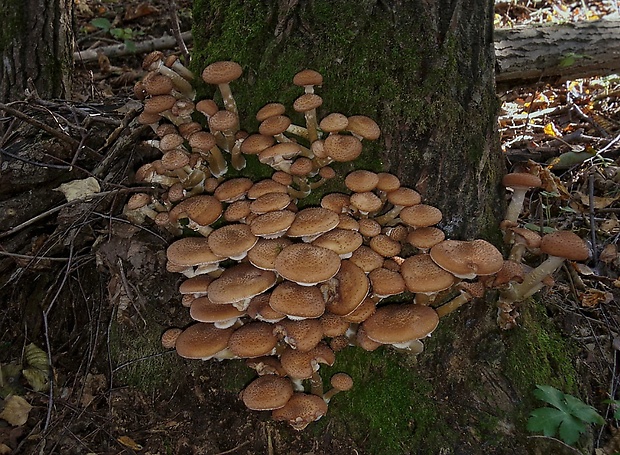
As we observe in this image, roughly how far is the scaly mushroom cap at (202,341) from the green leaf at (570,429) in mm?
1995

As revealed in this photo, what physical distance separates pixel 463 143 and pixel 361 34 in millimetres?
959

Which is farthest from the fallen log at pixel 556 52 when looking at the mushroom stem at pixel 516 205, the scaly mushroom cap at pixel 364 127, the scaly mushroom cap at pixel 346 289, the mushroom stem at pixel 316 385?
the mushroom stem at pixel 316 385

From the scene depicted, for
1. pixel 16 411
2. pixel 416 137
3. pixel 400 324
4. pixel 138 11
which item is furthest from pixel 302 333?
pixel 138 11

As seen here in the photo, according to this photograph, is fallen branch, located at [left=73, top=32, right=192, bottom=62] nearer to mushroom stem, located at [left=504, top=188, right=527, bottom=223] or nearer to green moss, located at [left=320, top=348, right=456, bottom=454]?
mushroom stem, located at [left=504, top=188, right=527, bottom=223]

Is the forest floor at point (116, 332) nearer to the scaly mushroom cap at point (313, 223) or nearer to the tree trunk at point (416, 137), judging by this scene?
the tree trunk at point (416, 137)

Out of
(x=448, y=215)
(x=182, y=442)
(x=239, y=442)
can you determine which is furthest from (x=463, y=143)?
(x=182, y=442)

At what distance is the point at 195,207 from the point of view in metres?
2.90

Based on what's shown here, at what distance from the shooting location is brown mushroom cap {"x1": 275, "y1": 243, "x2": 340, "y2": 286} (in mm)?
2416

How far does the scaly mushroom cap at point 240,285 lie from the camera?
2584 millimetres

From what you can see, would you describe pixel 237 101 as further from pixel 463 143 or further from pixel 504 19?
pixel 504 19

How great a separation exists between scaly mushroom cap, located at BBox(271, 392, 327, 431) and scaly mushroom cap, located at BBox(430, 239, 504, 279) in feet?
3.42

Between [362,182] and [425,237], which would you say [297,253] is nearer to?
[362,182]

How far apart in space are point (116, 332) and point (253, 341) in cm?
147

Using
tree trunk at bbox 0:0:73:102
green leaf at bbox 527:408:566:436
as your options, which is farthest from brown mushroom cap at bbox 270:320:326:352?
tree trunk at bbox 0:0:73:102
